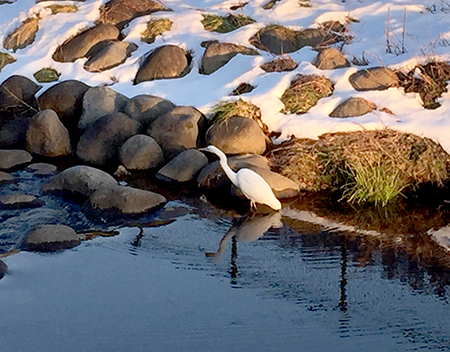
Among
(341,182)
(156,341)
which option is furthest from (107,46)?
(156,341)

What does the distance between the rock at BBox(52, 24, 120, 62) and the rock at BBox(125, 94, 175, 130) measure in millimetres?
2637

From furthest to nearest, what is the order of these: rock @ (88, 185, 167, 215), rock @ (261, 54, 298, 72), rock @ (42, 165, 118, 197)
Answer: rock @ (261, 54, 298, 72)
rock @ (42, 165, 118, 197)
rock @ (88, 185, 167, 215)

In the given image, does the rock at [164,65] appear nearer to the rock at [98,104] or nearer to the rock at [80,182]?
the rock at [98,104]

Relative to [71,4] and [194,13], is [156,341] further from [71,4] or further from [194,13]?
[71,4]

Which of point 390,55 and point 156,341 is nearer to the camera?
point 156,341

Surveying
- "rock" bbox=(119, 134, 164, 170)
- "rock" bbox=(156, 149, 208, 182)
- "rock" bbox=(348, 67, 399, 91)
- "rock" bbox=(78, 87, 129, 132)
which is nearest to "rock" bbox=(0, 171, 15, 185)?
"rock" bbox=(119, 134, 164, 170)

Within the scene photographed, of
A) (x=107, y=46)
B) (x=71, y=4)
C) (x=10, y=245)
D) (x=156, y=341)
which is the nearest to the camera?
(x=156, y=341)

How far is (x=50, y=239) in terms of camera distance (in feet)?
21.9

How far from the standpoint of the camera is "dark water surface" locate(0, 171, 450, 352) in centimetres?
510

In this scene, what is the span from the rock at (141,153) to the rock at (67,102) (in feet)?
5.31

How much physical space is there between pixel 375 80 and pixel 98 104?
413 cm

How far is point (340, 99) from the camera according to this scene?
9.69 m

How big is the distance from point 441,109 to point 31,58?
7403 mm

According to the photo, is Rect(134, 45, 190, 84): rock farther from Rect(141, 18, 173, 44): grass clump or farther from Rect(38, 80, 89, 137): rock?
Rect(38, 80, 89, 137): rock
